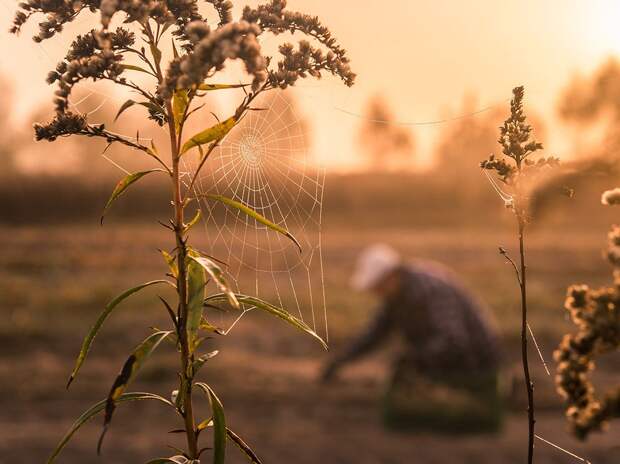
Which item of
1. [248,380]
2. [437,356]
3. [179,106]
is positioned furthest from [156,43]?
[248,380]

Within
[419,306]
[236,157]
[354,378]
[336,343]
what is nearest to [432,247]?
[336,343]

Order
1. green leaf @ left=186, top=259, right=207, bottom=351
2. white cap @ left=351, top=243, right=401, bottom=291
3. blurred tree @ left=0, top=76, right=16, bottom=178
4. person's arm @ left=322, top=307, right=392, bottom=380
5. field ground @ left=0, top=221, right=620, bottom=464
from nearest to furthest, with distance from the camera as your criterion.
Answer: green leaf @ left=186, top=259, right=207, bottom=351
field ground @ left=0, top=221, right=620, bottom=464
white cap @ left=351, top=243, right=401, bottom=291
person's arm @ left=322, top=307, right=392, bottom=380
blurred tree @ left=0, top=76, right=16, bottom=178

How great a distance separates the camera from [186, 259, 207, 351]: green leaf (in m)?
1.56

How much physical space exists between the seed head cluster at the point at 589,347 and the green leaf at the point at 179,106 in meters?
0.76

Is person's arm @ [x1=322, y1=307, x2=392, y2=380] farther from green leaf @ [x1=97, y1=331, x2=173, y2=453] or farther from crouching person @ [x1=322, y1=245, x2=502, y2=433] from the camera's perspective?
green leaf @ [x1=97, y1=331, x2=173, y2=453]

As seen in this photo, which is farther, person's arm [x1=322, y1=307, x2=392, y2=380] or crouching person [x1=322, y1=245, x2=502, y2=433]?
person's arm [x1=322, y1=307, x2=392, y2=380]

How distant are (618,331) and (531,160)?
49cm

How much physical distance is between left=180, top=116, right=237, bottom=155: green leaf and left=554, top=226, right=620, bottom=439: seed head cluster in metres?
0.68

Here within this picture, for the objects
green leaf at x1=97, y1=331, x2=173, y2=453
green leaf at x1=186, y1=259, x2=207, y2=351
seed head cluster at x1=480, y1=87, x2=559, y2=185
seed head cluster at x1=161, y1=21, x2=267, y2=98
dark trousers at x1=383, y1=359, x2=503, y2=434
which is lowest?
dark trousers at x1=383, y1=359, x2=503, y2=434

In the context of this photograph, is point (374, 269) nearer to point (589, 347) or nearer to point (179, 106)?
point (179, 106)

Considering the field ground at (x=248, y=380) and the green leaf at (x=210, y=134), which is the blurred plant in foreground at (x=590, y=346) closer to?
the field ground at (x=248, y=380)

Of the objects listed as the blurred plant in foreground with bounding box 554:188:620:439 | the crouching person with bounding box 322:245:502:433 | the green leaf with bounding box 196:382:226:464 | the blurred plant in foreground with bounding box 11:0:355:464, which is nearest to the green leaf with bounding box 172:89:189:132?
the blurred plant in foreground with bounding box 11:0:355:464

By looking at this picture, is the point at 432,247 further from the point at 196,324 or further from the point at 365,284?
the point at 196,324

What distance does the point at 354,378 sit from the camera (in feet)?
50.5
